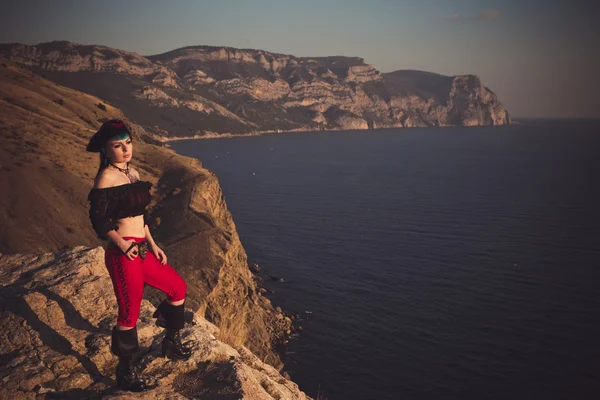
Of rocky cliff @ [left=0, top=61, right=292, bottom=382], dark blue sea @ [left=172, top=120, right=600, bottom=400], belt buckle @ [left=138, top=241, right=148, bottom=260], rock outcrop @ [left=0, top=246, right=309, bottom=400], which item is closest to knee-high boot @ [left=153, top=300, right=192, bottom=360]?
rock outcrop @ [left=0, top=246, right=309, bottom=400]

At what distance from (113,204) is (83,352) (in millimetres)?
2531

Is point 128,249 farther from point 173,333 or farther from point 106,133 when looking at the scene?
point 106,133

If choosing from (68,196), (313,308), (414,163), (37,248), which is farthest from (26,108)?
(414,163)

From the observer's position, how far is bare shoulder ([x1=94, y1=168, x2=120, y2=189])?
6.15 meters

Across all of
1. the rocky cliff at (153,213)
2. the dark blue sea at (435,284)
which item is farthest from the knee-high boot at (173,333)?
the dark blue sea at (435,284)

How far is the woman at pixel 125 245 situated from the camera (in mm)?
6023

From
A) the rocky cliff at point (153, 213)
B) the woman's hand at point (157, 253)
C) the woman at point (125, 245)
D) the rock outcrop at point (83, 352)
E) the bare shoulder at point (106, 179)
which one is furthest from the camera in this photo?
the rocky cliff at point (153, 213)

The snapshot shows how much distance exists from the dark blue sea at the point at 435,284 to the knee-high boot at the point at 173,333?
65.6ft

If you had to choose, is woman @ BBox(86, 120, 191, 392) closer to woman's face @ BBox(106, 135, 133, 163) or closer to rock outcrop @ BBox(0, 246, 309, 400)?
woman's face @ BBox(106, 135, 133, 163)

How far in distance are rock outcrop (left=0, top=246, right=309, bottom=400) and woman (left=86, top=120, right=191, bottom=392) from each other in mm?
413

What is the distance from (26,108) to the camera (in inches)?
1991

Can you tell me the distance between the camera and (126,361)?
6.02 meters

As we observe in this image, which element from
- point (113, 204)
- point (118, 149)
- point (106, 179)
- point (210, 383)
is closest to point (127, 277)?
point (113, 204)

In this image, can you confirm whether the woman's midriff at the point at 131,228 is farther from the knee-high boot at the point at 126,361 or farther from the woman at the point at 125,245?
the knee-high boot at the point at 126,361
